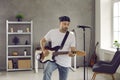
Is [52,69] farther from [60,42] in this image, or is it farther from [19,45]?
[19,45]

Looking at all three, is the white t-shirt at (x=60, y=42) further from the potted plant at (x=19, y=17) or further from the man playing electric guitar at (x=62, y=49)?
the potted plant at (x=19, y=17)

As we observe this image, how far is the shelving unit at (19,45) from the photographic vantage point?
271 inches

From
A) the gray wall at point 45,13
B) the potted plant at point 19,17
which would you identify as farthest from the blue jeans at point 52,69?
the gray wall at point 45,13

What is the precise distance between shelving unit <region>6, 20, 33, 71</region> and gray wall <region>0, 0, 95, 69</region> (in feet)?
0.58

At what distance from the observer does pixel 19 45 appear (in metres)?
6.93

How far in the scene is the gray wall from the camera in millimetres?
7008

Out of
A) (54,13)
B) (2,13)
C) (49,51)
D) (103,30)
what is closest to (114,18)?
(103,30)

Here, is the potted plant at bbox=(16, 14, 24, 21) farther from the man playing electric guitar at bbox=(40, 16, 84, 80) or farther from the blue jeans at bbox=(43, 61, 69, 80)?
the blue jeans at bbox=(43, 61, 69, 80)

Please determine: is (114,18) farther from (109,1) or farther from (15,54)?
(15,54)

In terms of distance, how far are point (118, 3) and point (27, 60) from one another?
308 centimetres

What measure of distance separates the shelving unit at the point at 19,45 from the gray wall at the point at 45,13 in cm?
18

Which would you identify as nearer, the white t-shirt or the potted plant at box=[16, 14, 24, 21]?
the white t-shirt

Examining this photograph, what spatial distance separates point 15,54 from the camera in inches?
275

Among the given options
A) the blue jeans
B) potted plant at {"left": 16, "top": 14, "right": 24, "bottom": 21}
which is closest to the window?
potted plant at {"left": 16, "top": 14, "right": 24, "bottom": 21}
